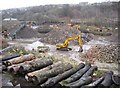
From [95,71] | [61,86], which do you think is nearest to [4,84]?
[61,86]

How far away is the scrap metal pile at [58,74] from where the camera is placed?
893 centimetres

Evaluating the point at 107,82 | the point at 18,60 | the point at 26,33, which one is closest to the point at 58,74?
the point at 107,82

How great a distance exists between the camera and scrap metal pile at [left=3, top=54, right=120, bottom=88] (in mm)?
8930

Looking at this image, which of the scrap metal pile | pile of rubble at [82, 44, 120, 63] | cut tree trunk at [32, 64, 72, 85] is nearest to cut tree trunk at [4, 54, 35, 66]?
the scrap metal pile

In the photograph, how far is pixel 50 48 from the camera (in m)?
16.9

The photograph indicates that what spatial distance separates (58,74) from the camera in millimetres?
10094

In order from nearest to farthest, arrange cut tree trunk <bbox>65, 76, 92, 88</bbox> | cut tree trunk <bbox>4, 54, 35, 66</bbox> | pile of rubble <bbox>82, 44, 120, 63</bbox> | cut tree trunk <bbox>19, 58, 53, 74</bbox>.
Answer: cut tree trunk <bbox>65, 76, 92, 88</bbox>, cut tree trunk <bbox>19, 58, 53, 74</bbox>, cut tree trunk <bbox>4, 54, 35, 66</bbox>, pile of rubble <bbox>82, 44, 120, 63</bbox>

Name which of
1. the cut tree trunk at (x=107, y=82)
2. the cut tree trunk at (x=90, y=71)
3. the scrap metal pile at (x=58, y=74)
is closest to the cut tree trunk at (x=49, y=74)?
the scrap metal pile at (x=58, y=74)

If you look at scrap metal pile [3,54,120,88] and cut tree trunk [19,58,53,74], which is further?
cut tree trunk [19,58,53,74]

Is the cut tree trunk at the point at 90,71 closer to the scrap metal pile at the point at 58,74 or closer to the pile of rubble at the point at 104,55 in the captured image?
the scrap metal pile at the point at 58,74

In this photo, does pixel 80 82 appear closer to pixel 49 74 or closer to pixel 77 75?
pixel 77 75

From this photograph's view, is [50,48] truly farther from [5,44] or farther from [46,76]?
[46,76]

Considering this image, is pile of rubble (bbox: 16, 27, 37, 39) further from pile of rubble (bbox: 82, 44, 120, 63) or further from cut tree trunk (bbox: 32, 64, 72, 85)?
cut tree trunk (bbox: 32, 64, 72, 85)

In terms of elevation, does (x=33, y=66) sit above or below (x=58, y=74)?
above
